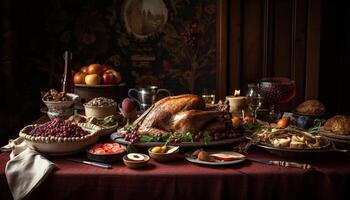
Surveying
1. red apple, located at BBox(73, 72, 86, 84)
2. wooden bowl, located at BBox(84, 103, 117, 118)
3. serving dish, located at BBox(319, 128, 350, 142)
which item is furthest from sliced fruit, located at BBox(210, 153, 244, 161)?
red apple, located at BBox(73, 72, 86, 84)

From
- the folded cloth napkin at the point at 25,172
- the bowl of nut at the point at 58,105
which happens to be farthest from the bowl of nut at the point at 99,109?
the folded cloth napkin at the point at 25,172

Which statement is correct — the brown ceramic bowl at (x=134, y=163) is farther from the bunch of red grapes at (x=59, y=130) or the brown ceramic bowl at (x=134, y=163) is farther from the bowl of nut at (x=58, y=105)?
the bowl of nut at (x=58, y=105)

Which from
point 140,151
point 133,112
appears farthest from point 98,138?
point 133,112

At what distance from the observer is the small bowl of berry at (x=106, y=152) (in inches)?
58.1

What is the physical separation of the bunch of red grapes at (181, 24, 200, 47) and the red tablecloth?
7.91 ft

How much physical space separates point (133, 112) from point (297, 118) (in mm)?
785

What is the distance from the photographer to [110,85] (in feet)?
9.01

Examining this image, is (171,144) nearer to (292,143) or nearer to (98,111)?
(292,143)

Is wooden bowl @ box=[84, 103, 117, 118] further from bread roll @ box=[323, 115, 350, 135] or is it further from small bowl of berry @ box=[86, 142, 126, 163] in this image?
bread roll @ box=[323, 115, 350, 135]

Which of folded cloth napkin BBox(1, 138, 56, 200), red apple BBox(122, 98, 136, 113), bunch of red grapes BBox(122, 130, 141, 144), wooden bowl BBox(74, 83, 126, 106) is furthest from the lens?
wooden bowl BBox(74, 83, 126, 106)

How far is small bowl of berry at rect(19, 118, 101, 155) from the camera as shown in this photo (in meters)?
1.51

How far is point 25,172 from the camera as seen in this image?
1396 mm

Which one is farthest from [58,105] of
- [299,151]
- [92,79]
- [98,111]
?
[299,151]

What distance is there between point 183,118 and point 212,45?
7.14ft
